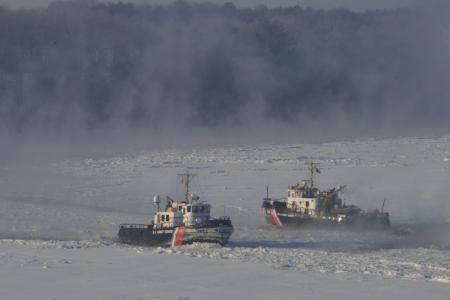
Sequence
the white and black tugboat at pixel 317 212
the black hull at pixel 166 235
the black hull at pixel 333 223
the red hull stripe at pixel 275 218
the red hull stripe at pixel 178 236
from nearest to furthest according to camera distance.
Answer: the black hull at pixel 166 235
the red hull stripe at pixel 178 236
the black hull at pixel 333 223
the white and black tugboat at pixel 317 212
the red hull stripe at pixel 275 218

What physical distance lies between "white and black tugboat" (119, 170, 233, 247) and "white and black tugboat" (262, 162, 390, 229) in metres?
7.90

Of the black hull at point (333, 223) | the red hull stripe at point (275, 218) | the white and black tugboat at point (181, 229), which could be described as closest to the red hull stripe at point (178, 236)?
the white and black tugboat at point (181, 229)

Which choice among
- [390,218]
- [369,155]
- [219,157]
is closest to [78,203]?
[390,218]

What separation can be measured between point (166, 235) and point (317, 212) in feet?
35.8

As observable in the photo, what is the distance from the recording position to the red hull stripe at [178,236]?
33.6m

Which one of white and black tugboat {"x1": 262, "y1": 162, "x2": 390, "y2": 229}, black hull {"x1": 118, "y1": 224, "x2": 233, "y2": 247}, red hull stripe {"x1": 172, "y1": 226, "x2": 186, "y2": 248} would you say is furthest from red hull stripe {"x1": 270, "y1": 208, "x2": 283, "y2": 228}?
red hull stripe {"x1": 172, "y1": 226, "x2": 186, "y2": 248}

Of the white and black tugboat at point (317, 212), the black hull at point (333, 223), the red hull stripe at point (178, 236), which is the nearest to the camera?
the red hull stripe at point (178, 236)

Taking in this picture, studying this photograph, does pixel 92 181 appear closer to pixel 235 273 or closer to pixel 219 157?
pixel 219 157

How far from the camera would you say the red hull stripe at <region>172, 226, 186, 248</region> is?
33.6m

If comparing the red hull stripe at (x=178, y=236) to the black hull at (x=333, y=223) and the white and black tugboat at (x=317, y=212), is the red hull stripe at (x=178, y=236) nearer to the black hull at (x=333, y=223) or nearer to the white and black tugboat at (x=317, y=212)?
the white and black tugboat at (x=317, y=212)

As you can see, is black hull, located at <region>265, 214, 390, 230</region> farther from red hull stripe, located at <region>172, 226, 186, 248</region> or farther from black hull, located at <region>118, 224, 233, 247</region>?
red hull stripe, located at <region>172, 226, 186, 248</region>

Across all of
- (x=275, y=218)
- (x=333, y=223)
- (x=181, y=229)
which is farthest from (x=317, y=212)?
(x=181, y=229)

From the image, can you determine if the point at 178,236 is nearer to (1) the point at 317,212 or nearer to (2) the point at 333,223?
(2) the point at 333,223

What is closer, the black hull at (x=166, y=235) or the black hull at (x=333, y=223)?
the black hull at (x=166, y=235)
